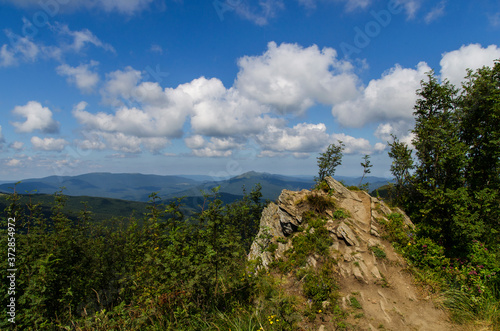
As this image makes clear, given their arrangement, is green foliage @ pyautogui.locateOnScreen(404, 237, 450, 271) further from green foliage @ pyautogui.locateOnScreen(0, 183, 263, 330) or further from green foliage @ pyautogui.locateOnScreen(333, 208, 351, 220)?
green foliage @ pyautogui.locateOnScreen(0, 183, 263, 330)

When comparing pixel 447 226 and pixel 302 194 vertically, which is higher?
pixel 302 194

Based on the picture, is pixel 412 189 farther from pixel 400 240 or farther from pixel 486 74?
pixel 486 74

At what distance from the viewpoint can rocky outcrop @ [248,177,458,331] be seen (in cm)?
856

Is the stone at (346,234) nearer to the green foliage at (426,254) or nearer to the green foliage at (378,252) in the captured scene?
the green foliage at (378,252)

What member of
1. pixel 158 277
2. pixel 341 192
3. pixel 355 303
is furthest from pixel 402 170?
pixel 158 277

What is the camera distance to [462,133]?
513 inches

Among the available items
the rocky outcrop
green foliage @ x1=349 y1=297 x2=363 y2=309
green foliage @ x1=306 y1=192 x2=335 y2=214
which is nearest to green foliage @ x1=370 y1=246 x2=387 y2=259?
the rocky outcrop

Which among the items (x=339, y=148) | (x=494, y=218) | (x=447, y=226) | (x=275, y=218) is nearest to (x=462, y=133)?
(x=494, y=218)

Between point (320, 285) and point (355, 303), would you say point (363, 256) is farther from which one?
point (320, 285)

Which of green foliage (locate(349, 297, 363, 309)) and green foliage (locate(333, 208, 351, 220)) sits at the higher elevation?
green foliage (locate(333, 208, 351, 220))

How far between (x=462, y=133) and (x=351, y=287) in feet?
39.4

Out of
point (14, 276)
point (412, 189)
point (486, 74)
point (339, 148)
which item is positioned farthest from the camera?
point (339, 148)

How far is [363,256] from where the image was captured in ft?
39.4

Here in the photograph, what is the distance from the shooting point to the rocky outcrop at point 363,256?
8562 millimetres
